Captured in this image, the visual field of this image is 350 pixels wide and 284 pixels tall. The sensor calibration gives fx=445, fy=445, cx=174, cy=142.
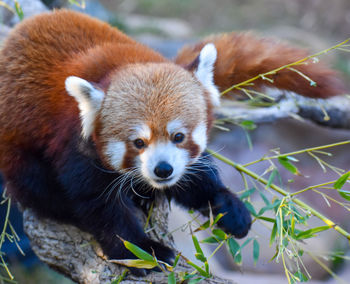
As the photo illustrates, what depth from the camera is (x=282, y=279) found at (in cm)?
487

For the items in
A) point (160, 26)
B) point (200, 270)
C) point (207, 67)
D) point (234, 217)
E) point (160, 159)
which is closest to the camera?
point (200, 270)

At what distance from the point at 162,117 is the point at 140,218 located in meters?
0.77

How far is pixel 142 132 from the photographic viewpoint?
6.91 feet

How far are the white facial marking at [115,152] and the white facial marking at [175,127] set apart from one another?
0.78 ft

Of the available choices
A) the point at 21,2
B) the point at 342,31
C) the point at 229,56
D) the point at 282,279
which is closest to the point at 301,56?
the point at 229,56

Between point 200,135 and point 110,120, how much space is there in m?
0.47

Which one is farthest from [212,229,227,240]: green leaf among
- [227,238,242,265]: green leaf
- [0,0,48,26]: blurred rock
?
[0,0,48,26]: blurred rock

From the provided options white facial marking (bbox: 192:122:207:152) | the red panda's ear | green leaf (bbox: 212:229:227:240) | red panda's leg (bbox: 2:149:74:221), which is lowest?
green leaf (bbox: 212:229:227:240)

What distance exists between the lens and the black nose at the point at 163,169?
2080mm

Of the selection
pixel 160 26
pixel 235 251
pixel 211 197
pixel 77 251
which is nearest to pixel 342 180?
pixel 235 251

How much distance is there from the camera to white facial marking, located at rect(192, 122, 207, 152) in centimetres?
225

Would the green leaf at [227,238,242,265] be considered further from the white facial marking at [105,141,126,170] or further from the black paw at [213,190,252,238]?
the white facial marking at [105,141,126,170]

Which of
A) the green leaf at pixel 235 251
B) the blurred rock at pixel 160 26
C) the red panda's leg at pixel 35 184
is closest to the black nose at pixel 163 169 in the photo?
the green leaf at pixel 235 251

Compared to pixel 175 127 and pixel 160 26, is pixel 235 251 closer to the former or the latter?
pixel 175 127
